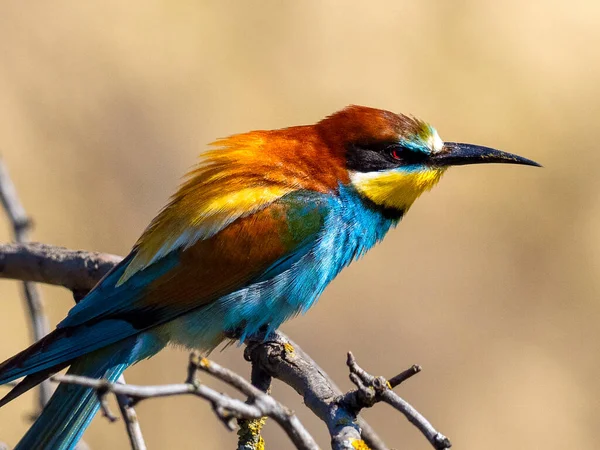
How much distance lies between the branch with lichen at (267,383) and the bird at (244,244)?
181 millimetres

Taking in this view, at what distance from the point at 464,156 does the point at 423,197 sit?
239 centimetres

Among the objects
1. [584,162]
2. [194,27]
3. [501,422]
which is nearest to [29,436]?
[501,422]

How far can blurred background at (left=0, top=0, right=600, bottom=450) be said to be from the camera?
5.09 metres

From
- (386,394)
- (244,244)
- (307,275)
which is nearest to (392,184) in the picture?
(307,275)

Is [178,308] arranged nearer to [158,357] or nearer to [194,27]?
[158,357]

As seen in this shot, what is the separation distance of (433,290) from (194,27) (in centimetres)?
211

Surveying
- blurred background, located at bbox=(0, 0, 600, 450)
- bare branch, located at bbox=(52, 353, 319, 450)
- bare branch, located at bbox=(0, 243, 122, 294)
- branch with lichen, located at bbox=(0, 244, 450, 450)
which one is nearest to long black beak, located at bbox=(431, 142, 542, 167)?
branch with lichen, located at bbox=(0, 244, 450, 450)

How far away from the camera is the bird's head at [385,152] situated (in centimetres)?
315

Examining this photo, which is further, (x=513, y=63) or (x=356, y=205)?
(x=513, y=63)

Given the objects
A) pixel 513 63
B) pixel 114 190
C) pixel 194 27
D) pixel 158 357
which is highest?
pixel 194 27

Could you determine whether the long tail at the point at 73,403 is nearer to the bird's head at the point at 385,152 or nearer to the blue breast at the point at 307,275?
the blue breast at the point at 307,275

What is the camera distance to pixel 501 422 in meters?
5.10

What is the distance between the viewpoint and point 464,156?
326 cm

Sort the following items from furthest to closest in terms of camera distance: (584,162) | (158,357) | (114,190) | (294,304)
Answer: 1. (584,162)
2. (114,190)
3. (158,357)
4. (294,304)
